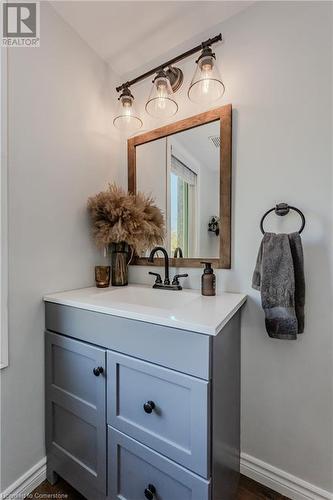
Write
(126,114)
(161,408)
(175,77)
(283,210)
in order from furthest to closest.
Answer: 1. (126,114)
2. (175,77)
3. (283,210)
4. (161,408)

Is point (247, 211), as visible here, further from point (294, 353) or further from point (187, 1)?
point (187, 1)

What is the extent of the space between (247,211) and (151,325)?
74cm

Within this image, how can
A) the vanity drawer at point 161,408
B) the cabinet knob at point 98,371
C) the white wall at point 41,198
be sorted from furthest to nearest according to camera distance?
the white wall at point 41,198
the cabinet knob at point 98,371
the vanity drawer at point 161,408

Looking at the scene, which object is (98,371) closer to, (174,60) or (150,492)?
(150,492)

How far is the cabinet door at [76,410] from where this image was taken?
96cm

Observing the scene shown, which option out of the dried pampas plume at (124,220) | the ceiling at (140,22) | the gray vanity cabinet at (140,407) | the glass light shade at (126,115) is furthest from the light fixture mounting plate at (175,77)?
the gray vanity cabinet at (140,407)

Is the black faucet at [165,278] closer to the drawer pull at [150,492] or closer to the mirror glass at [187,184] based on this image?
the mirror glass at [187,184]

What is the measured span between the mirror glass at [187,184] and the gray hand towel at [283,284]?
316 mm

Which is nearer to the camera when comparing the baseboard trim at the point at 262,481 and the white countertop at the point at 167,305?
the white countertop at the point at 167,305

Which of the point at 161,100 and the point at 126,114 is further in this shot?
the point at 126,114

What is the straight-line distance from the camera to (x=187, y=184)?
1.38 m

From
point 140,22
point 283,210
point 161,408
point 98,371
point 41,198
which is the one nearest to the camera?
point 161,408

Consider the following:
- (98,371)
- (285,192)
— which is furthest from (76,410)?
(285,192)

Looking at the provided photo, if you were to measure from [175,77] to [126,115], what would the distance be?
37 centimetres
